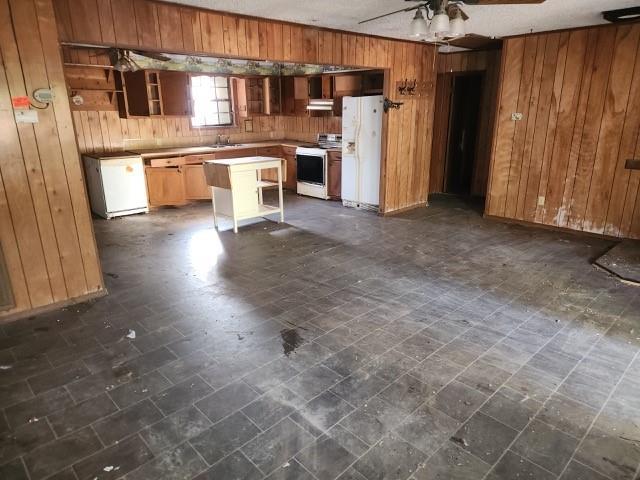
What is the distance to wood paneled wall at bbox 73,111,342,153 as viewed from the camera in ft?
21.1

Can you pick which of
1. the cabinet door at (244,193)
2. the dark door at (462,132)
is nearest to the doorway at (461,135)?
the dark door at (462,132)

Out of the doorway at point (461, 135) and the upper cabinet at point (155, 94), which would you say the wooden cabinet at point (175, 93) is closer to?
the upper cabinet at point (155, 94)

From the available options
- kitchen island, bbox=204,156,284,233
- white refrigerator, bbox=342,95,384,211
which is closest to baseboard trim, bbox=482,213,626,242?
white refrigerator, bbox=342,95,384,211

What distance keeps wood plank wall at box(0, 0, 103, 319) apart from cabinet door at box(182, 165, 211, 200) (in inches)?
140

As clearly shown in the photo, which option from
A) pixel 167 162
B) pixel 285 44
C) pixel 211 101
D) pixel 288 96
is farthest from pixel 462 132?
pixel 167 162

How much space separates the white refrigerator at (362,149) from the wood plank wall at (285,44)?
0.21 meters

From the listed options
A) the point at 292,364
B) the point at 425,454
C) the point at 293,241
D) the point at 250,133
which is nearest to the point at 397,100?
the point at 293,241

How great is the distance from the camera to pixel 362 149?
6320mm

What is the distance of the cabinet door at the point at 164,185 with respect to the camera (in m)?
6.52

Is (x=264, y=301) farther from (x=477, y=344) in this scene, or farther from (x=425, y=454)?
(x=425, y=454)

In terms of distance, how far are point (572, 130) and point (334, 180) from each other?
3.46 metres

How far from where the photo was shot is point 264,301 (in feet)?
11.7

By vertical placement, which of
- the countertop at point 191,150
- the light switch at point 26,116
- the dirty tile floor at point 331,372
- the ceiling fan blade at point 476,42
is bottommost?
the dirty tile floor at point 331,372

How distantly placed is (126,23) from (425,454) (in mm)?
3734
